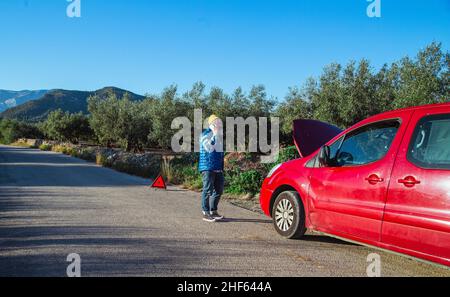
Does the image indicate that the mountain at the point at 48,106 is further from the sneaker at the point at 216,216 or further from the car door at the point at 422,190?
the car door at the point at 422,190

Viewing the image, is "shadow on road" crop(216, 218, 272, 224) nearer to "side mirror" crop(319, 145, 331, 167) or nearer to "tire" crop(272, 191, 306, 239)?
"tire" crop(272, 191, 306, 239)

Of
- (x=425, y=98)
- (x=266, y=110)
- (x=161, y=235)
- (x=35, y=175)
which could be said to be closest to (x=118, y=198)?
(x=161, y=235)

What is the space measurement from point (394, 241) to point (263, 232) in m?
2.45

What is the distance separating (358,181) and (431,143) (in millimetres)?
958

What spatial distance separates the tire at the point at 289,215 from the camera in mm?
5852

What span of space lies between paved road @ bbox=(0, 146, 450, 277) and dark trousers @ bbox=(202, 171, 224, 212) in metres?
0.41

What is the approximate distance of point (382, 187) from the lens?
4.57m

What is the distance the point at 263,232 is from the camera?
6.49 meters

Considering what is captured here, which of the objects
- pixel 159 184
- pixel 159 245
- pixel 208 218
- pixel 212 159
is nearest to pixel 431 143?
pixel 159 245

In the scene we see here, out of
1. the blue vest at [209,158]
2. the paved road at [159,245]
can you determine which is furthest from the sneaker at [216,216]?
the blue vest at [209,158]

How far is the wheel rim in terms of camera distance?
19.8 feet

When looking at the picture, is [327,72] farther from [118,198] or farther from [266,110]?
[118,198]

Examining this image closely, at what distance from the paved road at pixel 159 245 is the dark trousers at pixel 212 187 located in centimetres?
41
